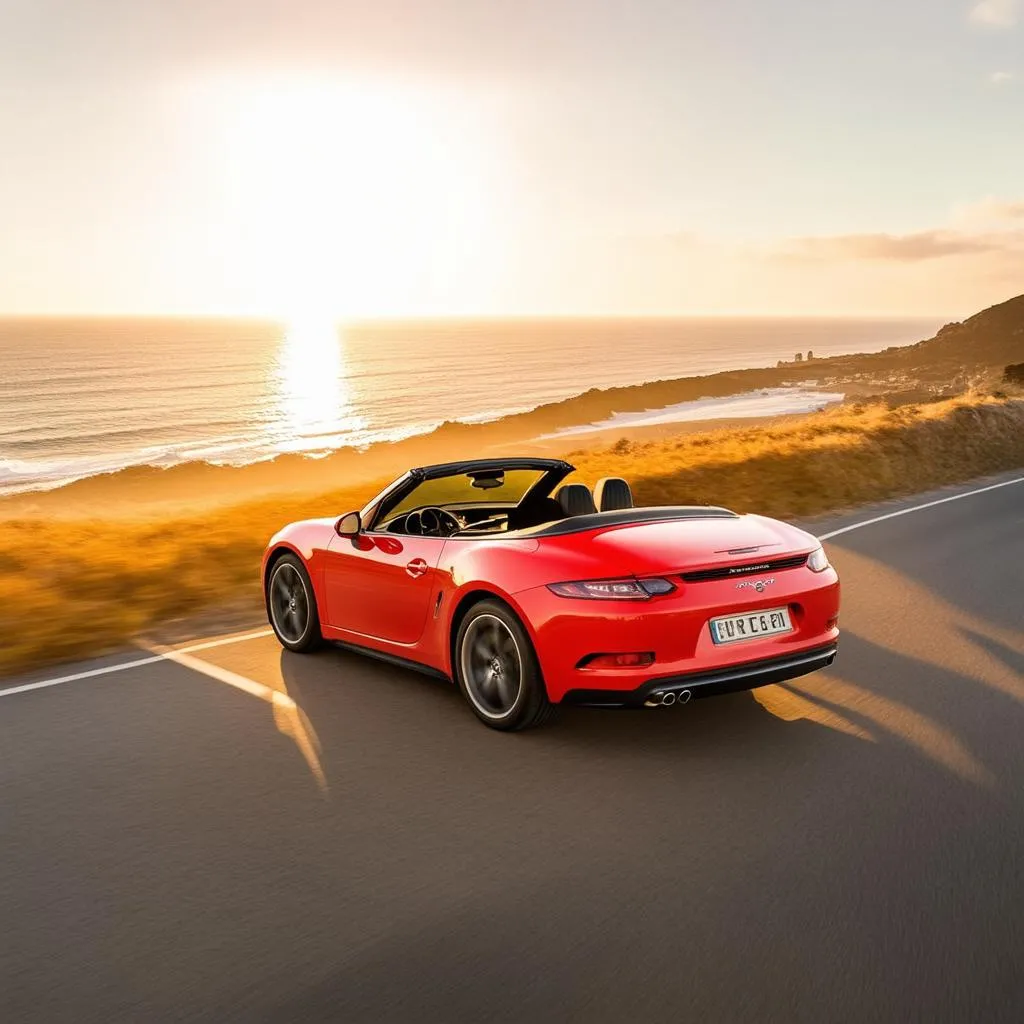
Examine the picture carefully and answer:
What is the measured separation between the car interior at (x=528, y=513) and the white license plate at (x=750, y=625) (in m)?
1.04

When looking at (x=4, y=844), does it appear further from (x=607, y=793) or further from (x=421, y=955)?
(x=607, y=793)

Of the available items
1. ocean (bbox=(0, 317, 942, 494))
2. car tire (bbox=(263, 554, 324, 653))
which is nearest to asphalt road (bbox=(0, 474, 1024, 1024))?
car tire (bbox=(263, 554, 324, 653))

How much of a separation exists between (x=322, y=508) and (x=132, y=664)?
895 centimetres

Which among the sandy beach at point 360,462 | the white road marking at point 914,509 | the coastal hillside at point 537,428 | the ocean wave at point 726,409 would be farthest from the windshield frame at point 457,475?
the ocean wave at point 726,409

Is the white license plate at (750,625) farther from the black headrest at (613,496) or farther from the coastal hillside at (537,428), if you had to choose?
the coastal hillside at (537,428)

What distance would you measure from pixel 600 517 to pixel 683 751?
125 cm

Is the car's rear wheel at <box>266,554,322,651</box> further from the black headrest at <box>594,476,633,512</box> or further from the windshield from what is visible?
the windshield

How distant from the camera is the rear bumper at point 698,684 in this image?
5199 mm

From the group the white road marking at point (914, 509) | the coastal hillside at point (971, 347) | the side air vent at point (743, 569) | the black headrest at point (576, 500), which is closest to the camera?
the side air vent at point (743, 569)

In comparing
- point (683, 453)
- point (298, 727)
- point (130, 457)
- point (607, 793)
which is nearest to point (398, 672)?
point (298, 727)

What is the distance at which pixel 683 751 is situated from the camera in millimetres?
5398

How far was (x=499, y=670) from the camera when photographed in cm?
578

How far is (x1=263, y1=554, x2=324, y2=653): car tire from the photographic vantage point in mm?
7336

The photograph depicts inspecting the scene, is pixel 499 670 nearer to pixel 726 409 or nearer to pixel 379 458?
pixel 379 458
